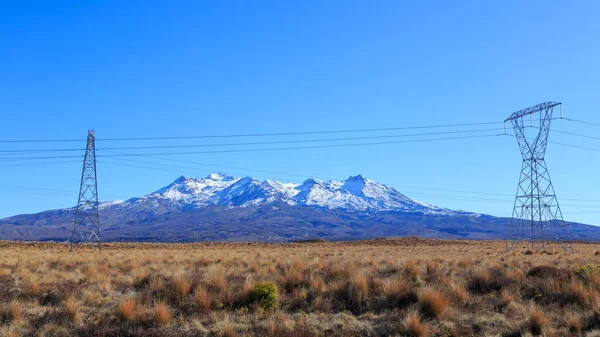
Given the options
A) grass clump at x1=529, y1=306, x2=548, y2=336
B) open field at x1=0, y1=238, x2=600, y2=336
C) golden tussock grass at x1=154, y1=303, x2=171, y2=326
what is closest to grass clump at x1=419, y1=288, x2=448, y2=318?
open field at x1=0, y1=238, x2=600, y2=336

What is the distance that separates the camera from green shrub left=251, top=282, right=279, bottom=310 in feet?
50.1

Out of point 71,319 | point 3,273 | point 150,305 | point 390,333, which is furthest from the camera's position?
point 3,273

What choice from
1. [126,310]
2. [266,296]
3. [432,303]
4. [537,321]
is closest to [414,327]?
[432,303]

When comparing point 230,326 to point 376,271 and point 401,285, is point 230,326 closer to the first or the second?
point 401,285

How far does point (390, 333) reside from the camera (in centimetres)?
1297

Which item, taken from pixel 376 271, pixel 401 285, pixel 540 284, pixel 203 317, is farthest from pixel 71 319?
pixel 540 284

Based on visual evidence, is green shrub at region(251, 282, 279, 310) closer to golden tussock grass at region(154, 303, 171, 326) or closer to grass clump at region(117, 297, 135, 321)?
golden tussock grass at region(154, 303, 171, 326)

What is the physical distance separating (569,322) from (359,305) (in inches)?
215

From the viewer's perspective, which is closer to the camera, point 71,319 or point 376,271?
point 71,319

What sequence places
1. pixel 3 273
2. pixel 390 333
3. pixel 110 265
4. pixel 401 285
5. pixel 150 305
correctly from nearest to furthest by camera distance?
pixel 390 333 → pixel 150 305 → pixel 401 285 → pixel 3 273 → pixel 110 265

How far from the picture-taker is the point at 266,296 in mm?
15680

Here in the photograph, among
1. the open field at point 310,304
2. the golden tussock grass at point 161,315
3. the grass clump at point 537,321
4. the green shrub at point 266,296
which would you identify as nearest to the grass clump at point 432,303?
the open field at point 310,304

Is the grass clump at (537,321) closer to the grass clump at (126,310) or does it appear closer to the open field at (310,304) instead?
the open field at (310,304)

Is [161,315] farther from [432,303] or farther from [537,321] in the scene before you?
[537,321]
